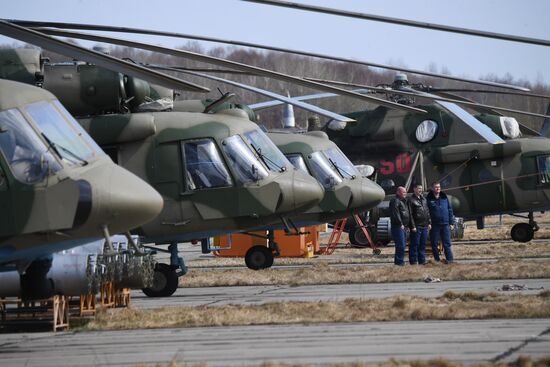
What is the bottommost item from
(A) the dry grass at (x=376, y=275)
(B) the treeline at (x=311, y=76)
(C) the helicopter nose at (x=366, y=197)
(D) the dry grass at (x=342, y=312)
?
(D) the dry grass at (x=342, y=312)

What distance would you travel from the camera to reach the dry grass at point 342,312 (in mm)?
11156

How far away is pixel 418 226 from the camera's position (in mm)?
21094

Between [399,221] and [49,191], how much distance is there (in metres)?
12.0

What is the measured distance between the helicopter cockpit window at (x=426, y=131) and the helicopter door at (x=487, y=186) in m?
1.23

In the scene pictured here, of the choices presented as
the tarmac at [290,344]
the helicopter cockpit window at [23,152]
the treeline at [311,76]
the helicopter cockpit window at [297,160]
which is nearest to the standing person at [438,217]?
the helicopter cockpit window at [297,160]

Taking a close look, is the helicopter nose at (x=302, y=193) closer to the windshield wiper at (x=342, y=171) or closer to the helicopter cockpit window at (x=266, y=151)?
the helicopter cockpit window at (x=266, y=151)

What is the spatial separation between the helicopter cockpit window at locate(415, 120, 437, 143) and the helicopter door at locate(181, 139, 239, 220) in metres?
11.4

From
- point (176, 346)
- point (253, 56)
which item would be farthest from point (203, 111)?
point (253, 56)

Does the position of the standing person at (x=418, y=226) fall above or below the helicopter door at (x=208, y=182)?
below

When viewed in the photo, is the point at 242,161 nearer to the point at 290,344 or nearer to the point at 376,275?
the point at 376,275

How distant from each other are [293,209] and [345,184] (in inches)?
157

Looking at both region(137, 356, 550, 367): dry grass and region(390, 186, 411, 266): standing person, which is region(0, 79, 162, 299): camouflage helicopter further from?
region(390, 186, 411, 266): standing person

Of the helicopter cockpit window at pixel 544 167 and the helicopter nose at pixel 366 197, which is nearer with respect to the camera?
the helicopter nose at pixel 366 197

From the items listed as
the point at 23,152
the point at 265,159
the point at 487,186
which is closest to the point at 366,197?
the point at 265,159
